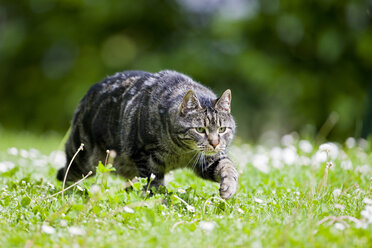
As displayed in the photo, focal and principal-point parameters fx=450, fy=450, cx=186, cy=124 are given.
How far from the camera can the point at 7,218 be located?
105 inches

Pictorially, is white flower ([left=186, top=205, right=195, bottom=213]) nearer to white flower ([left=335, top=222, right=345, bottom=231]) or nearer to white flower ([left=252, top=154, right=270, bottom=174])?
white flower ([left=335, top=222, right=345, bottom=231])

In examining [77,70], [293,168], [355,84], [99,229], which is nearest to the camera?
[99,229]

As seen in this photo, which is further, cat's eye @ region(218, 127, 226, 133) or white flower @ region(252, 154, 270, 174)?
white flower @ region(252, 154, 270, 174)

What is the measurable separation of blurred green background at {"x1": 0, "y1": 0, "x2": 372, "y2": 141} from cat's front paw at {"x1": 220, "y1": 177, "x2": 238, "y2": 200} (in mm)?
4479

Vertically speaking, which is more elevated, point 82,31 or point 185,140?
point 82,31

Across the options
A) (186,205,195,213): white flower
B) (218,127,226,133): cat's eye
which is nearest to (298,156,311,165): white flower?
(218,127,226,133): cat's eye

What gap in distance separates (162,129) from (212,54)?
589 centimetres

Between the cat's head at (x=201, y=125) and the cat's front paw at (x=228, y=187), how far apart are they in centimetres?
26

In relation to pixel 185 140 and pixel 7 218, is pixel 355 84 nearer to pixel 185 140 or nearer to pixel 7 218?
pixel 185 140

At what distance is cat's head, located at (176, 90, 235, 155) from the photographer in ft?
10.6

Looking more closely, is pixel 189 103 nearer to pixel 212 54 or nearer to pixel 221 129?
pixel 221 129

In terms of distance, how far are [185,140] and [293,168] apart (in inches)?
60.7

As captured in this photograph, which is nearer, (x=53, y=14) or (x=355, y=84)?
(x=355, y=84)

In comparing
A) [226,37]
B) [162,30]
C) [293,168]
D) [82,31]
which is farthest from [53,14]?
[293,168]
